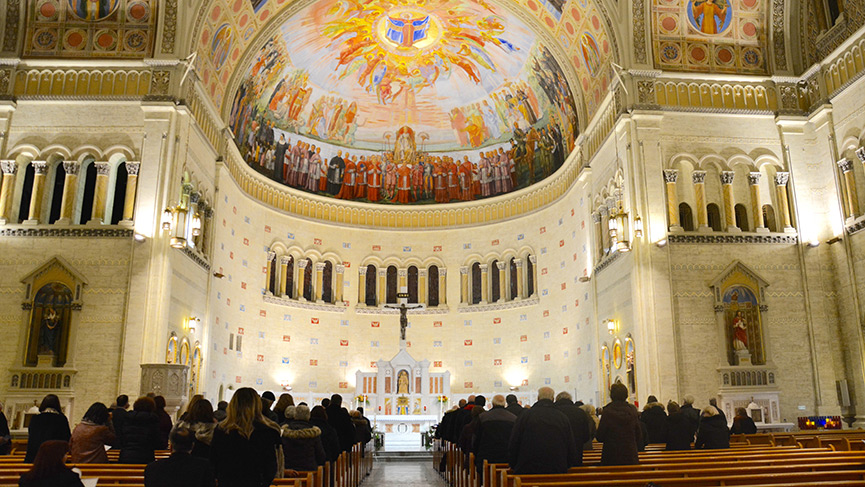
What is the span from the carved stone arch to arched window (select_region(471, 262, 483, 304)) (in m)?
15.1

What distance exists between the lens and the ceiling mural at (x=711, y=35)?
2281 centimetres

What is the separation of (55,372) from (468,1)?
20.0m

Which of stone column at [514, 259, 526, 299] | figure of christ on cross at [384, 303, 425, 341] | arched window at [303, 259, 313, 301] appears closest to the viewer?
figure of christ on cross at [384, 303, 425, 341]

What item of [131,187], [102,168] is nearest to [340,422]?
[131,187]

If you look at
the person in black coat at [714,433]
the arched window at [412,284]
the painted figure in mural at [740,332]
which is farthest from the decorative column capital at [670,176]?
the arched window at [412,284]

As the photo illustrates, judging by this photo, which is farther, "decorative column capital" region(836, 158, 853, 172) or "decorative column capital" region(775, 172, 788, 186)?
"decorative column capital" region(775, 172, 788, 186)

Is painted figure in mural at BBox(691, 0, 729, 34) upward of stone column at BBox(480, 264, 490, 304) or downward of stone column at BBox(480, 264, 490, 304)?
upward

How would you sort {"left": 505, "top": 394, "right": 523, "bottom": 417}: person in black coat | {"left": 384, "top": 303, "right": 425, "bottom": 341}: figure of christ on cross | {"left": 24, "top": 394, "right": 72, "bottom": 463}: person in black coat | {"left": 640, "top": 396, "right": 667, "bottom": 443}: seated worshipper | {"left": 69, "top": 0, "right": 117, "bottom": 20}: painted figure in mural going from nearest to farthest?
{"left": 24, "top": 394, "right": 72, "bottom": 463}: person in black coat < {"left": 505, "top": 394, "right": 523, "bottom": 417}: person in black coat < {"left": 640, "top": 396, "right": 667, "bottom": 443}: seated worshipper < {"left": 69, "top": 0, "right": 117, "bottom": 20}: painted figure in mural < {"left": 384, "top": 303, "right": 425, "bottom": 341}: figure of christ on cross

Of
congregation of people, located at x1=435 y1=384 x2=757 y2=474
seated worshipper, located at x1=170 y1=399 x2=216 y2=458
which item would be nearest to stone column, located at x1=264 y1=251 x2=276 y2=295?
congregation of people, located at x1=435 y1=384 x2=757 y2=474

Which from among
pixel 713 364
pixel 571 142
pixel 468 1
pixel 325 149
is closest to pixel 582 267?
pixel 571 142

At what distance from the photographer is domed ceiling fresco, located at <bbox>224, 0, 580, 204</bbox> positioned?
93.6 ft

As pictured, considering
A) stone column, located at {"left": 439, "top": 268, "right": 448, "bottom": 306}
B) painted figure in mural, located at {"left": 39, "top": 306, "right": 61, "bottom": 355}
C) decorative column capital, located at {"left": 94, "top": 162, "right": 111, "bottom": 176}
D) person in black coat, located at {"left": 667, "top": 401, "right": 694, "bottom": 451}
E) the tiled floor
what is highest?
decorative column capital, located at {"left": 94, "top": 162, "right": 111, "bottom": 176}

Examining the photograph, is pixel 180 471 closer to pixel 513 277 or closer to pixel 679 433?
pixel 679 433

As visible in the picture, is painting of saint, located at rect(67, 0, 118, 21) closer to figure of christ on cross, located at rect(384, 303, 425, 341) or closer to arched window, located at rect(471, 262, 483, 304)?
figure of christ on cross, located at rect(384, 303, 425, 341)
